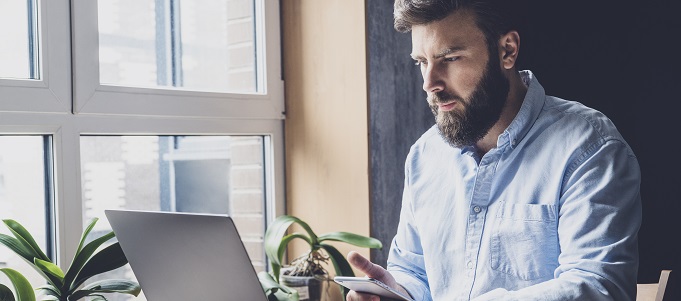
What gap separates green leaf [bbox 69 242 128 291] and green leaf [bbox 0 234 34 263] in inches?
4.8

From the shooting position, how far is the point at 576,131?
1.56 m

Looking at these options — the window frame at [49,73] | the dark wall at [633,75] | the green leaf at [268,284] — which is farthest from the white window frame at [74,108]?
the dark wall at [633,75]

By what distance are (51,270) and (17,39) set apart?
641mm

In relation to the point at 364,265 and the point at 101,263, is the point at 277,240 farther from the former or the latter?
the point at 364,265

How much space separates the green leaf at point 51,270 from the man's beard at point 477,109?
987 millimetres

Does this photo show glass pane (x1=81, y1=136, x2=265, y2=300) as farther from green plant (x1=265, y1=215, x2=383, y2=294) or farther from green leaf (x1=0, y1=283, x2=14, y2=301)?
green leaf (x1=0, y1=283, x2=14, y2=301)

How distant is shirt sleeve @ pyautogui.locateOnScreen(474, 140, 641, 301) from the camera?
139cm

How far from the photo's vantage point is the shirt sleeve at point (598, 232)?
1393 millimetres

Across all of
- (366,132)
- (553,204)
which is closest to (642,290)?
(553,204)

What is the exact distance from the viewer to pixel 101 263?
5.88 feet

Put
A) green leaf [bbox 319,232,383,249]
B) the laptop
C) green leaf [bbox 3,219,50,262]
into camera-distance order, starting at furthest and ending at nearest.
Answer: green leaf [bbox 319,232,383,249] < green leaf [bbox 3,219,50,262] < the laptop

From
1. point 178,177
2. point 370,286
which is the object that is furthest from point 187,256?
point 178,177

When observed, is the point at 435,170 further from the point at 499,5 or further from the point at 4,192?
the point at 4,192

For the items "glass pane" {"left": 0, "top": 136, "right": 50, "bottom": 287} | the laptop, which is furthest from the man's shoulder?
"glass pane" {"left": 0, "top": 136, "right": 50, "bottom": 287}
